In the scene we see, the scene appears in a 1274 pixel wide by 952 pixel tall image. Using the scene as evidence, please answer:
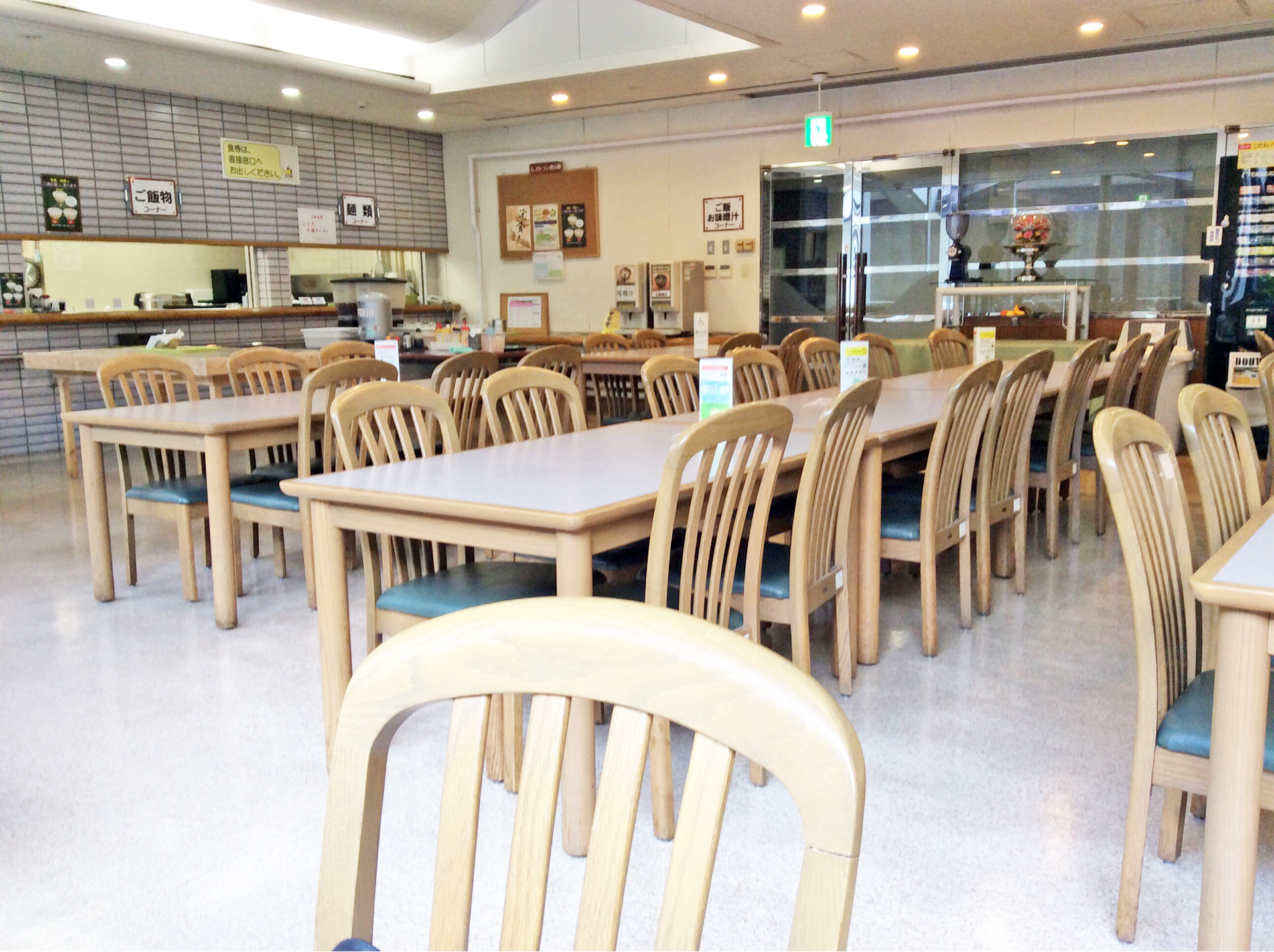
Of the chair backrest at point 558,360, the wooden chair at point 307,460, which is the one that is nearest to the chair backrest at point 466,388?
the chair backrest at point 558,360

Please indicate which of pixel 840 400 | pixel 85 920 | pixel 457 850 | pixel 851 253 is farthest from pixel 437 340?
pixel 457 850

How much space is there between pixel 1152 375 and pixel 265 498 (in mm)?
3812

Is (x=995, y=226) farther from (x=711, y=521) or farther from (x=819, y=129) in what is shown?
(x=711, y=521)

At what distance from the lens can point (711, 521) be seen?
211cm

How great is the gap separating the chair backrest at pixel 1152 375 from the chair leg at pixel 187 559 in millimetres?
3928

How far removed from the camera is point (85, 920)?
6.21 feet

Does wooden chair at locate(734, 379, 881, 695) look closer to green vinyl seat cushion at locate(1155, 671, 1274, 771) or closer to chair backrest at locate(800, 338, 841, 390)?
green vinyl seat cushion at locate(1155, 671, 1274, 771)

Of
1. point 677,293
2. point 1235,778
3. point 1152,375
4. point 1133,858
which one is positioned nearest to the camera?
point 1235,778

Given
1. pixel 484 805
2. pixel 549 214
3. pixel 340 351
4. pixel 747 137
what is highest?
pixel 747 137

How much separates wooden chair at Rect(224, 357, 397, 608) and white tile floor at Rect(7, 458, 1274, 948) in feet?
1.16

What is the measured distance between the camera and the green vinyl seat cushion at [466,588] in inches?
92.3

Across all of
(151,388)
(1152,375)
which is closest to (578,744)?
(151,388)

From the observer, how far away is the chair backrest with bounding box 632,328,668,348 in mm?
7062

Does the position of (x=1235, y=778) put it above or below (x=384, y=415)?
below
